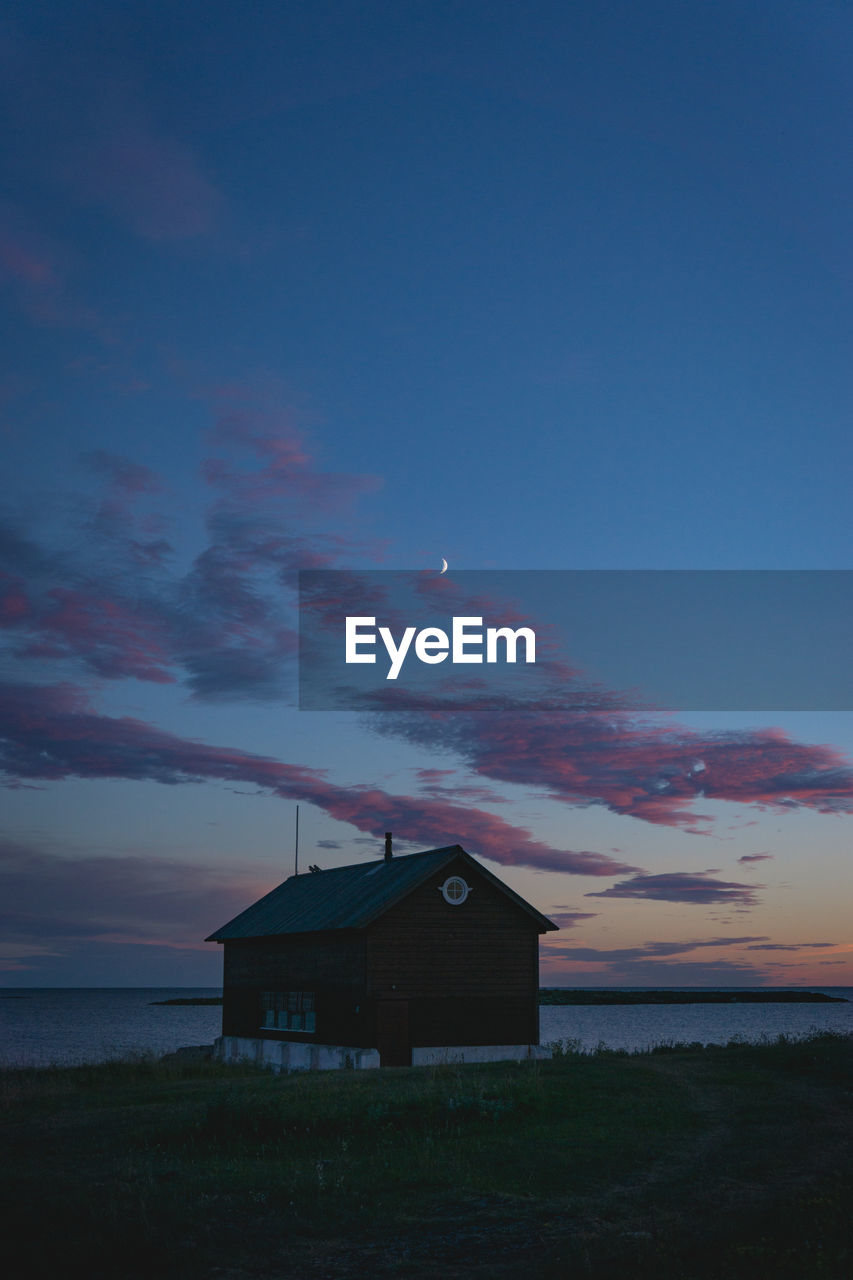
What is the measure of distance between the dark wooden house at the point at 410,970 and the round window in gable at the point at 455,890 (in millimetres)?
46

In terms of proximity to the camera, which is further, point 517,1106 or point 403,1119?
point 517,1106

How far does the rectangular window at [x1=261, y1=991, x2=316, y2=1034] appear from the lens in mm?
48500

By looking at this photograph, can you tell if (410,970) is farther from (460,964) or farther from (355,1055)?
(355,1055)

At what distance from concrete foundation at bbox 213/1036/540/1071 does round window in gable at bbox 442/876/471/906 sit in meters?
5.65

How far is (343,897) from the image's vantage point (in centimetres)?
4972

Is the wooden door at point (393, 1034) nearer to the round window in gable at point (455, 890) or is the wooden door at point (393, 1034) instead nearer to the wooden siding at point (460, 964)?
the wooden siding at point (460, 964)

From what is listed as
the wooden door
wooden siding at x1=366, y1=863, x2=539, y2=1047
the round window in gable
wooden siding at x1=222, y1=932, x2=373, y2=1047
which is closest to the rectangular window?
wooden siding at x1=222, y1=932, x2=373, y2=1047

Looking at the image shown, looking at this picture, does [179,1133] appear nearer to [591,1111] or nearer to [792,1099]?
[591,1111]

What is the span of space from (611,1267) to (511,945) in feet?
114

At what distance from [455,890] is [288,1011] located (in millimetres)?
10467

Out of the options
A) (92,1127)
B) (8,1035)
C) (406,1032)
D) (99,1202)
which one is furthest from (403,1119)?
(8,1035)

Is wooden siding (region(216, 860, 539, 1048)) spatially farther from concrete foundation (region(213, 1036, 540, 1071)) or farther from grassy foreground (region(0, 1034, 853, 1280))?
grassy foreground (region(0, 1034, 853, 1280))

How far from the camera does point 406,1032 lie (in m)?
44.1

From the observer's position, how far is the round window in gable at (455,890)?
46250 mm
